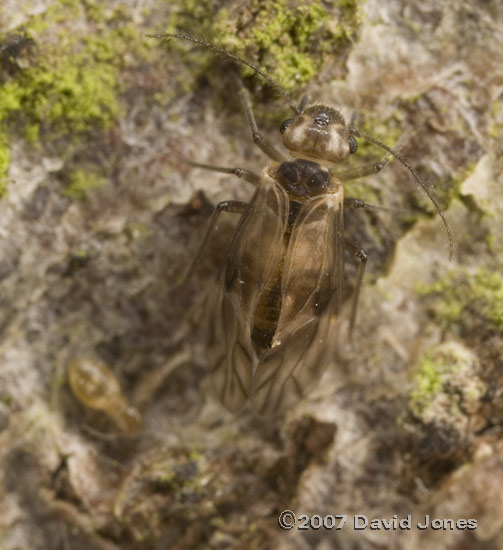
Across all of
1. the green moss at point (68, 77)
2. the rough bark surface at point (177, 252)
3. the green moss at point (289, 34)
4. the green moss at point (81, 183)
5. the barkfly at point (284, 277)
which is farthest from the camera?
the barkfly at point (284, 277)

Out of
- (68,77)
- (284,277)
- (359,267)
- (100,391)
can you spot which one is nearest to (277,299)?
(284,277)

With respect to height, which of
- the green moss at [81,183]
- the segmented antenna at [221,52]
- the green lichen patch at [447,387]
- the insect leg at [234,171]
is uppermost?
the segmented antenna at [221,52]

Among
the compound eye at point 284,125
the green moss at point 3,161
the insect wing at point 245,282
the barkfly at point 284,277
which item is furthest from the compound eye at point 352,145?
the green moss at point 3,161

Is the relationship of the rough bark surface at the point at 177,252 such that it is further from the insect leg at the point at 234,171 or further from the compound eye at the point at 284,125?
the compound eye at the point at 284,125

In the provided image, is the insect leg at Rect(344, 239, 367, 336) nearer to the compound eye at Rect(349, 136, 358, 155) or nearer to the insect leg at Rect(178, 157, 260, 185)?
the compound eye at Rect(349, 136, 358, 155)

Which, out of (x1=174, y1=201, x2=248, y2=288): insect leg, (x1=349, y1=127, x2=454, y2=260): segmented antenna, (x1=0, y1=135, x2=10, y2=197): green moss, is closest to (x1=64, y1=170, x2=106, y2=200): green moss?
(x1=0, y1=135, x2=10, y2=197): green moss

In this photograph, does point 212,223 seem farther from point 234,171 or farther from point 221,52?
point 221,52

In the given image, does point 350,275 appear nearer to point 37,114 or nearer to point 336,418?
point 336,418
